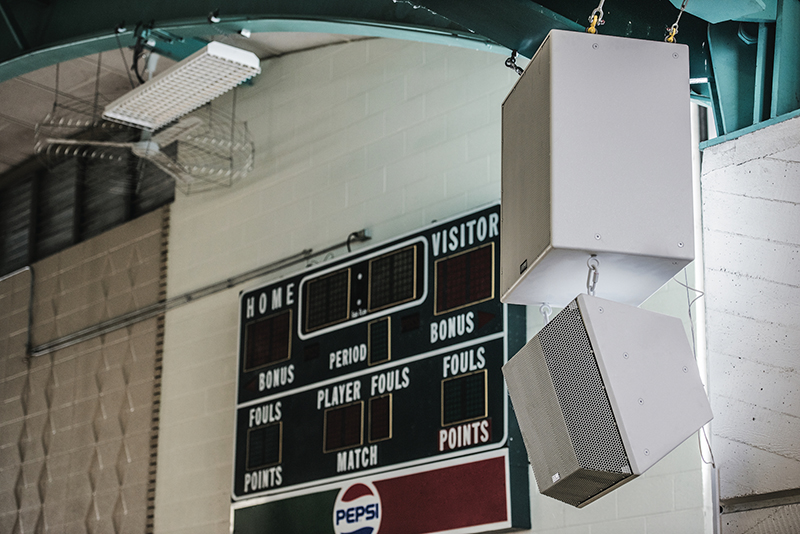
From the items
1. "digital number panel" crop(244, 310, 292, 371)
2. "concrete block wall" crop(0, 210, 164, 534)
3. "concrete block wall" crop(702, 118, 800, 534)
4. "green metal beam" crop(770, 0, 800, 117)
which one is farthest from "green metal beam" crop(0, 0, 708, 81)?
"concrete block wall" crop(0, 210, 164, 534)

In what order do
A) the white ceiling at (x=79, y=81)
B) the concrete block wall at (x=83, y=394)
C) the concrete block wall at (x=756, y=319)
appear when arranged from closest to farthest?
1. the concrete block wall at (x=756, y=319)
2. the white ceiling at (x=79, y=81)
3. the concrete block wall at (x=83, y=394)

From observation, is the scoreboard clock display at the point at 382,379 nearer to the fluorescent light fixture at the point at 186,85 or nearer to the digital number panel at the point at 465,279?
the digital number panel at the point at 465,279

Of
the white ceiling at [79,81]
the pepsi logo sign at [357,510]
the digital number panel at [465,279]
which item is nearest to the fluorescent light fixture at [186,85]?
the white ceiling at [79,81]

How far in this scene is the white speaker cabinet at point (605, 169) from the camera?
2.32 meters

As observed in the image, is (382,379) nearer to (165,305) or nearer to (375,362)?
(375,362)

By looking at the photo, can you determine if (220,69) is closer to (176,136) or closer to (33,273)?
(176,136)

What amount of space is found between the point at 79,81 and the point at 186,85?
201 centimetres

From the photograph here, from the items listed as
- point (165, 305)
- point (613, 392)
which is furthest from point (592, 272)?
point (165, 305)

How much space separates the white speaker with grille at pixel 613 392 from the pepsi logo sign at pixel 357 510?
7.05 ft

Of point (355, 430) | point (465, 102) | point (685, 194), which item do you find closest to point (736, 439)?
point (685, 194)

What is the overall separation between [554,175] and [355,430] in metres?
2.55

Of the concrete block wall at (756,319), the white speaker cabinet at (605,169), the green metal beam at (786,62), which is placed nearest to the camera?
the white speaker cabinet at (605,169)

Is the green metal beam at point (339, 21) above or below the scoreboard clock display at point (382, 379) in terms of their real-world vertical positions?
above

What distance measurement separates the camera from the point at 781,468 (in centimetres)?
282
